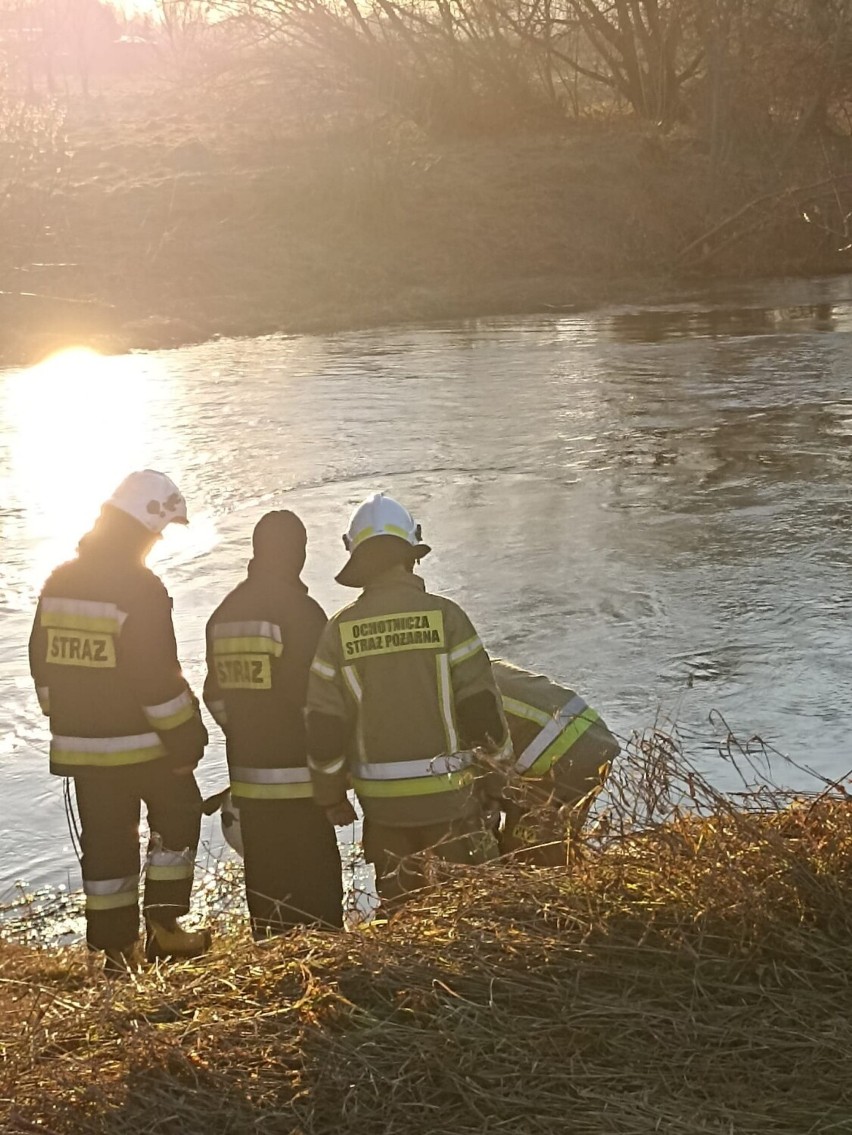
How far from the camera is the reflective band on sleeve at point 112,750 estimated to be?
5348 millimetres

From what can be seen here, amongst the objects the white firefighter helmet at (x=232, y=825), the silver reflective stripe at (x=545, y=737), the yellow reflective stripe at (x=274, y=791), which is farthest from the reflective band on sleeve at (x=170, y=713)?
→ the silver reflective stripe at (x=545, y=737)

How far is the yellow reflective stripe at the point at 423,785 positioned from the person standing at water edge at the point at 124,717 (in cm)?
71

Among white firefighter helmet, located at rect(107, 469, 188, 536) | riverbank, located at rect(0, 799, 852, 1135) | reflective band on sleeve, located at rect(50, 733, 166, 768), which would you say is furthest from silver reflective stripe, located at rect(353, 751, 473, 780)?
white firefighter helmet, located at rect(107, 469, 188, 536)

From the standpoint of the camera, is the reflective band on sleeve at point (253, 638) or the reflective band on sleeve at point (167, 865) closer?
the reflective band on sleeve at point (253, 638)

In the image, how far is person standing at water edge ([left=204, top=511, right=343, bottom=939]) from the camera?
17.2 ft

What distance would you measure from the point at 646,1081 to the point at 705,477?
999cm

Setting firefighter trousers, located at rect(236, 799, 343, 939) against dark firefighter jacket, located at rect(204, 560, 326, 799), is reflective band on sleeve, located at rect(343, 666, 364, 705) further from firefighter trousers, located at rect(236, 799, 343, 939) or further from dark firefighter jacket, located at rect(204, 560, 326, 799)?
firefighter trousers, located at rect(236, 799, 343, 939)

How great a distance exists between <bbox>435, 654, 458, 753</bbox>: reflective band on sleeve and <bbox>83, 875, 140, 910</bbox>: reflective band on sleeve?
1.35 meters

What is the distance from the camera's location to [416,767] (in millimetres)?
5012

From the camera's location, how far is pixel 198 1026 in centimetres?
391

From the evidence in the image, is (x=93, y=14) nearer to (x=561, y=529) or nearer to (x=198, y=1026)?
(x=561, y=529)

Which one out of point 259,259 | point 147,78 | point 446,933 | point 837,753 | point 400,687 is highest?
point 147,78

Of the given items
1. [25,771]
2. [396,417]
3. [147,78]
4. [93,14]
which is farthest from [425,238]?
[93,14]

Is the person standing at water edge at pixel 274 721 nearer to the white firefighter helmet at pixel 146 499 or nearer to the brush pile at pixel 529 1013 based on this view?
the white firefighter helmet at pixel 146 499
